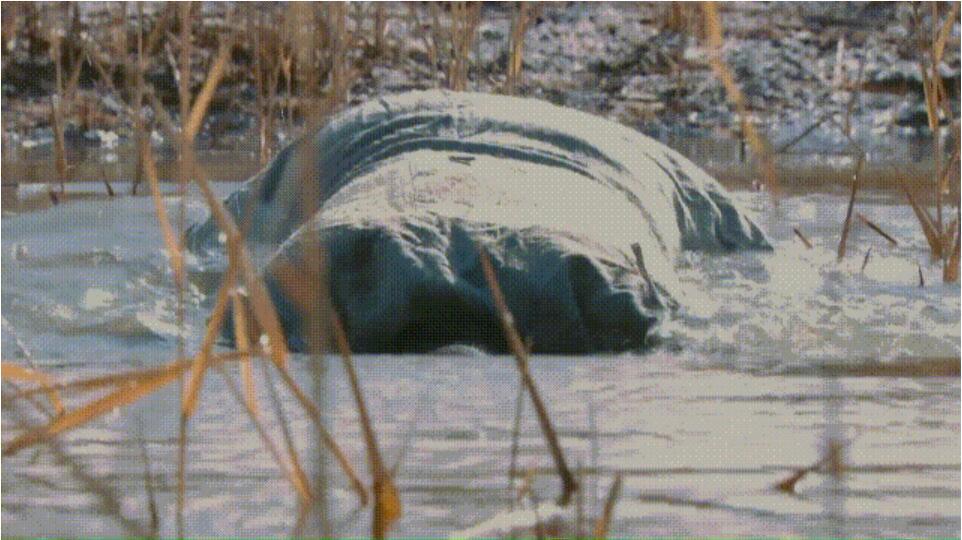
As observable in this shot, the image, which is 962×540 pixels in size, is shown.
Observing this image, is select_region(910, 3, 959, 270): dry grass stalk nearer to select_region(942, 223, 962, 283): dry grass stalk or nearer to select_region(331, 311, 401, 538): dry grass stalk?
select_region(942, 223, 962, 283): dry grass stalk

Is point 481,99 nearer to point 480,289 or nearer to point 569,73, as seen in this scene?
point 480,289

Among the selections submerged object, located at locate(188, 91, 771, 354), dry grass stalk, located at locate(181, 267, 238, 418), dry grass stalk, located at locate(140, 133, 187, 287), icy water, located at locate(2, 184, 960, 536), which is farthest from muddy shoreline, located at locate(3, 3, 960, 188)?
dry grass stalk, located at locate(181, 267, 238, 418)

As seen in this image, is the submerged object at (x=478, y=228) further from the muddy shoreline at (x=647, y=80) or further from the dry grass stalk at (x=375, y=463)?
the muddy shoreline at (x=647, y=80)

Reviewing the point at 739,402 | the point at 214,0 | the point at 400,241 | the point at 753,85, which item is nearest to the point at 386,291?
the point at 400,241

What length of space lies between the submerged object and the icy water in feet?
0.31

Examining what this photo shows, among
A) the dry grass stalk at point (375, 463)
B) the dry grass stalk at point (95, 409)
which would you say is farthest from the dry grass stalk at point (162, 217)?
the dry grass stalk at point (375, 463)

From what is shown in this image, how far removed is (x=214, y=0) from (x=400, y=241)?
618 cm

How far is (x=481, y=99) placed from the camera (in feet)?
13.0

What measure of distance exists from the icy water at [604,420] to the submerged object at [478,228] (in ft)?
0.31

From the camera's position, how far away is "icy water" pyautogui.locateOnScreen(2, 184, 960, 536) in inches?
71.3

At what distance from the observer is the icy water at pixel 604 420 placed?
1812 millimetres

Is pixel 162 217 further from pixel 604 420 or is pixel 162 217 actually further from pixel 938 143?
pixel 938 143

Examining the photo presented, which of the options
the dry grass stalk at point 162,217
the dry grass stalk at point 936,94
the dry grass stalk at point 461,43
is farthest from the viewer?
the dry grass stalk at point 461,43

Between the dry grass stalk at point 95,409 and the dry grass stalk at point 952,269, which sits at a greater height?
the dry grass stalk at point 95,409
